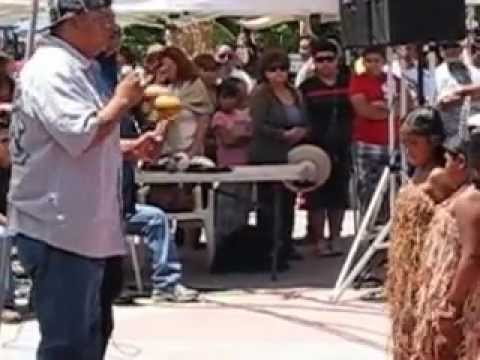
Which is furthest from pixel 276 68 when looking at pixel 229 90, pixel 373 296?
pixel 373 296

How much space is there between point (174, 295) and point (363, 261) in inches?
50.5

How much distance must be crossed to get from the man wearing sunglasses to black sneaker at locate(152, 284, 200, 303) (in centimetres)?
479

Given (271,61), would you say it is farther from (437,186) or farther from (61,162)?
(61,162)

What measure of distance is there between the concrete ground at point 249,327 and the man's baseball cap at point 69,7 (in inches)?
129

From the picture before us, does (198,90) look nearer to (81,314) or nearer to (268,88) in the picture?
(268,88)

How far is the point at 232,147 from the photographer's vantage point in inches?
441

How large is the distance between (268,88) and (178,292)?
7.05 feet

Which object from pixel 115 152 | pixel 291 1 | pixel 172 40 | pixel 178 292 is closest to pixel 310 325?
pixel 178 292

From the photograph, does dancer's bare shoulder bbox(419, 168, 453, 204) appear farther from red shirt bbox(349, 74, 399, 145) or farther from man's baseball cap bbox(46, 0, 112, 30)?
red shirt bbox(349, 74, 399, 145)

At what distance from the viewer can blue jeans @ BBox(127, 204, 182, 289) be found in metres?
9.69

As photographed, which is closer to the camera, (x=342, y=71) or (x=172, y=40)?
(x=342, y=71)

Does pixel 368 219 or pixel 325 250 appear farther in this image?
pixel 325 250

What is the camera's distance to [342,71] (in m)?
11.8

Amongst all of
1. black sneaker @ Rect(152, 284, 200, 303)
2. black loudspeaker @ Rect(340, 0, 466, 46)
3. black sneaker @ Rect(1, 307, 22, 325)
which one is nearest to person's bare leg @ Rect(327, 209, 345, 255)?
black sneaker @ Rect(152, 284, 200, 303)
